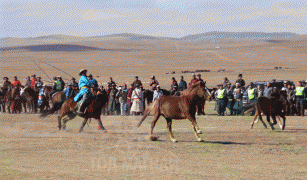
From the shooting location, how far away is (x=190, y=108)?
15.7 m

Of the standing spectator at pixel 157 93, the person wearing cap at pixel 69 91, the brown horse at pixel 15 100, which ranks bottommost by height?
the brown horse at pixel 15 100

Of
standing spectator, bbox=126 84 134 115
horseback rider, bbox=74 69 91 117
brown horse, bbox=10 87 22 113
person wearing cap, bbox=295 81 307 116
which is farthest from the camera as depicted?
brown horse, bbox=10 87 22 113

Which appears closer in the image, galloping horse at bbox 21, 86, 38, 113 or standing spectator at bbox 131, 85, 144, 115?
standing spectator at bbox 131, 85, 144, 115

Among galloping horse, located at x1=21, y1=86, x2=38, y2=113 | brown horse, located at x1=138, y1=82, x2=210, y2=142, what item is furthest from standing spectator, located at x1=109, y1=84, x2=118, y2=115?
brown horse, located at x1=138, y1=82, x2=210, y2=142

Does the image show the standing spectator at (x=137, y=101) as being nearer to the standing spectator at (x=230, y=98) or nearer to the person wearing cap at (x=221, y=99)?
the person wearing cap at (x=221, y=99)

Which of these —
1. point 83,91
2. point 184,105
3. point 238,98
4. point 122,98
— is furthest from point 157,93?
point 184,105

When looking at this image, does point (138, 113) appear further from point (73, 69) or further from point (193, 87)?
point (73, 69)

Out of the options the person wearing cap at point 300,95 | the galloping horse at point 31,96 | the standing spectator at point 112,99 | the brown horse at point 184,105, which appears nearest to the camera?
the brown horse at point 184,105

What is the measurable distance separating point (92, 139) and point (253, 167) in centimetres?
630

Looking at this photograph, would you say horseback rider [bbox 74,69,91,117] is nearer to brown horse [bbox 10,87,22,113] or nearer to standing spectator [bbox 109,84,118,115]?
standing spectator [bbox 109,84,118,115]

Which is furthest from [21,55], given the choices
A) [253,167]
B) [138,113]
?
[253,167]

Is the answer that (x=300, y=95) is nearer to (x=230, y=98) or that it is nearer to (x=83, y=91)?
(x=230, y=98)

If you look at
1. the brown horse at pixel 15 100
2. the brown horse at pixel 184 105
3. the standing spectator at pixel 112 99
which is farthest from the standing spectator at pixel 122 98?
the brown horse at pixel 184 105

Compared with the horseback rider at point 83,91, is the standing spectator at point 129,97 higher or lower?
lower
